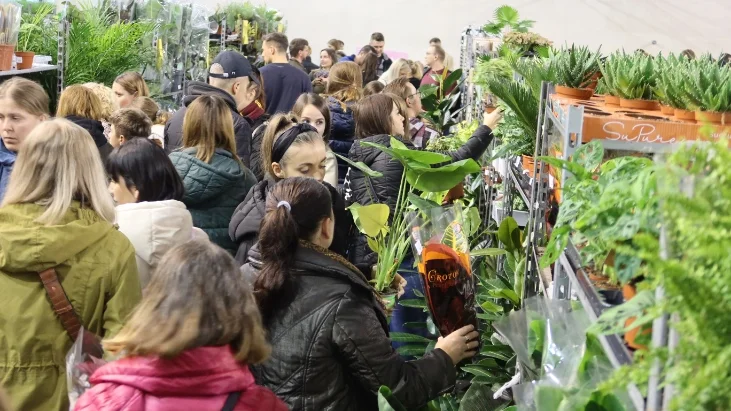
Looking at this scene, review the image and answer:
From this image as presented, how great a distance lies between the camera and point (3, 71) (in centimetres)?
496

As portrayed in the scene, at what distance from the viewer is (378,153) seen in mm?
4090

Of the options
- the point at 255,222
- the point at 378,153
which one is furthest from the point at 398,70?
the point at 255,222

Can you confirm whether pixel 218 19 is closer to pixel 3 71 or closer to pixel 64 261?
pixel 3 71

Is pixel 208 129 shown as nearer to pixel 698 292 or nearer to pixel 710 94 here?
pixel 710 94

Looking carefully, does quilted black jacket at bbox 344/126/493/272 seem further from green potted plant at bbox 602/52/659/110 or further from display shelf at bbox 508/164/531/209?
green potted plant at bbox 602/52/659/110

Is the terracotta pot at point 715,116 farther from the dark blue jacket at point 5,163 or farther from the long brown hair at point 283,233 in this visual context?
the dark blue jacket at point 5,163

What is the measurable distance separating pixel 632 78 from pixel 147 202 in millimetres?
1493

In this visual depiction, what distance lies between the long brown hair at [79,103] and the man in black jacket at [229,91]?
41 cm

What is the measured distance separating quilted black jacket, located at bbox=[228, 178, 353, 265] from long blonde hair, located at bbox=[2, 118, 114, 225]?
0.64m

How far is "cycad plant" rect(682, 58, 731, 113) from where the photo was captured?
2.09 m

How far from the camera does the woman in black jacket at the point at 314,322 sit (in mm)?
2229

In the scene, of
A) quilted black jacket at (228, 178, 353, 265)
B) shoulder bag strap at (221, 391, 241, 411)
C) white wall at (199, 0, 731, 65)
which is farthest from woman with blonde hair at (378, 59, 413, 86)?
shoulder bag strap at (221, 391, 241, 411)

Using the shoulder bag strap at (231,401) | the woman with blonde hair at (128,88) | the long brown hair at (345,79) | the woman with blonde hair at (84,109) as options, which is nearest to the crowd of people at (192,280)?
the shoulder bag strap at (231,401)

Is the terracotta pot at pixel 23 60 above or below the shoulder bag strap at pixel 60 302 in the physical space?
above
